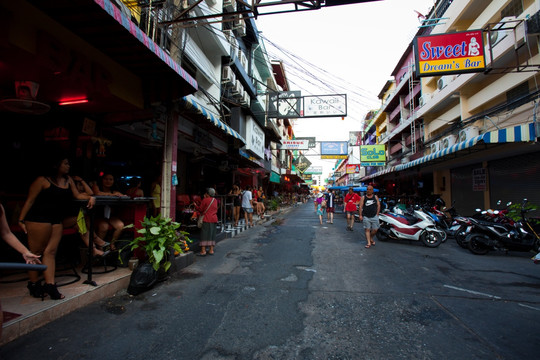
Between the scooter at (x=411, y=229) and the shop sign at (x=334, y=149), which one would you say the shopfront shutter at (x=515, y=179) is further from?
the shop sign at (x=334, y=149)

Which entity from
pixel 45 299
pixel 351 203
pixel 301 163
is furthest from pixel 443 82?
pixel 301 163

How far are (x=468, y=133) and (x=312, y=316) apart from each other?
44.8 ft

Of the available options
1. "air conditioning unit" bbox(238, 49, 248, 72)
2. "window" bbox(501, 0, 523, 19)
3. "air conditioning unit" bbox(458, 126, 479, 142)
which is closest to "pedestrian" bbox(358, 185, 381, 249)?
Answer: "air conditioning unit" bbox(458, 126, 479, 142)

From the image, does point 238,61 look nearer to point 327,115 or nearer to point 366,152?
point 327,115

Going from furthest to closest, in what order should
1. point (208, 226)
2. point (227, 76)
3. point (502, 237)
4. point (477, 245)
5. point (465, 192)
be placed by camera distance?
point (465, 192), point (227, 76), point (477, 245), point (502, 237), point (208, 226)

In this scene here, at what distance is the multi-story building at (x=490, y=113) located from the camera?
29.2 feet

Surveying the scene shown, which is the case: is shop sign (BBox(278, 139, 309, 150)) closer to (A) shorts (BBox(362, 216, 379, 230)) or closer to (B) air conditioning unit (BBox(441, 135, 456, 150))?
(B) air conditioning unit (BBox(441, 135, 456, 150))

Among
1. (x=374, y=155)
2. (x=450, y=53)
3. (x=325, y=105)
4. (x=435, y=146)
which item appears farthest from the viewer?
(x=374, y=155)

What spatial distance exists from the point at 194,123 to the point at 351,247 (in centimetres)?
599

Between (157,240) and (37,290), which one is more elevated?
(157,240)

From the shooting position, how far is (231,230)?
9359 mm

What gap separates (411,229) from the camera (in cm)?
788

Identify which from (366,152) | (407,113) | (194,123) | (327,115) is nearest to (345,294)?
(194,123)

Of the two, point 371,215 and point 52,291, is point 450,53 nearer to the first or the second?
point 371,215
